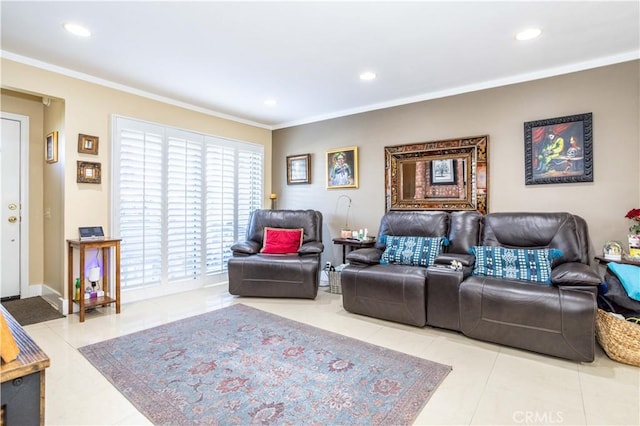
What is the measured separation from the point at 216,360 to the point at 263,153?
147 inches

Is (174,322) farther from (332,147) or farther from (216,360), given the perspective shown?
(332,147)

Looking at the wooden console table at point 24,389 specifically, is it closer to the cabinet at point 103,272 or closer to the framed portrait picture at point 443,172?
the cabinet at point 103,272

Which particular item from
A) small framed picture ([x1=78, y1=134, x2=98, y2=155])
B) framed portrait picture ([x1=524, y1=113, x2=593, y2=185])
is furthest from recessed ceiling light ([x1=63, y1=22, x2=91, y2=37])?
framed portrait picture ([x1=524, y1=113, x2=593, y2=185])

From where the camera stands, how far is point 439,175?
13.1 ft

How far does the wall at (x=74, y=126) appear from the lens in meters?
3.22

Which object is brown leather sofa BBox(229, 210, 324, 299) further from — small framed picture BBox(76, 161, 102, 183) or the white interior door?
the white interior door

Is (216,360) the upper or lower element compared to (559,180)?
lower

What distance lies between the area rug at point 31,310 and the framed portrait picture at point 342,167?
361 cm

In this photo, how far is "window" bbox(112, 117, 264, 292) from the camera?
12.6 feet

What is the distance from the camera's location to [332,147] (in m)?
4.95

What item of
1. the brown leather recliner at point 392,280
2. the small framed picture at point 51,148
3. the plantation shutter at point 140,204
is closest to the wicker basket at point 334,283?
the brown leather recliner at point 392,280

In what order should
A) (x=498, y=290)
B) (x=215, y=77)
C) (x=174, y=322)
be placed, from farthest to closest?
(x=215, y=77), (x=174, y=322), (x=498, y=290)

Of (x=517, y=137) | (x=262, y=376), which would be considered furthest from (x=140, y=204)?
(x=517, y=137)

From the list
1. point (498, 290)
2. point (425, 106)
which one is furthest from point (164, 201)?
point (498, 290)
